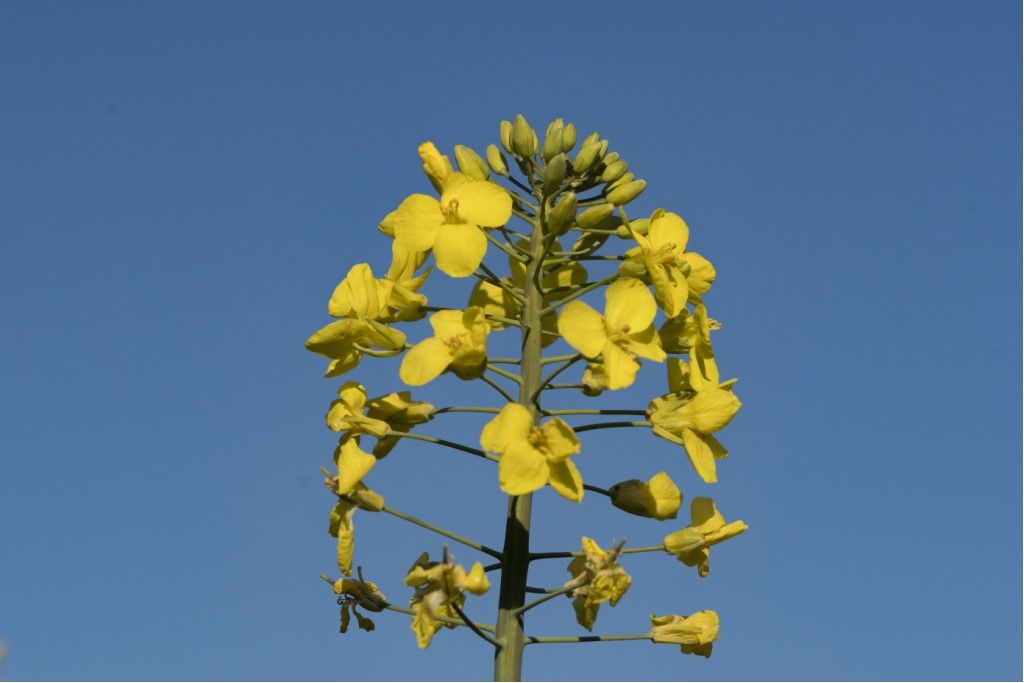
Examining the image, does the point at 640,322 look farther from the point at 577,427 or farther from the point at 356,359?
the point at 356,359

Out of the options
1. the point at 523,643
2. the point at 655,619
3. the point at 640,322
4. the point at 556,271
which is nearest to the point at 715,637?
the point at 655,619

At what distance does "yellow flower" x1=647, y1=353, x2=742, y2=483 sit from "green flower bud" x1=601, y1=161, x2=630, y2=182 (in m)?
1.29

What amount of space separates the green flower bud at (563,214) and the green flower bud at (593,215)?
29 cm

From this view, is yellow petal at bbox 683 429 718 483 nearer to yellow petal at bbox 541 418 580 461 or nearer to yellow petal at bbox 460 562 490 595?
yellow petal at bbox 541 418 580 461

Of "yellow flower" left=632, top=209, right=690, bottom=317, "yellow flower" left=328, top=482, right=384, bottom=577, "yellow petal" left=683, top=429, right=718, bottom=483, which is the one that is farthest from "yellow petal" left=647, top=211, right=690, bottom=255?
"yellow flower" left=328, top=482, right=384, bottom=577

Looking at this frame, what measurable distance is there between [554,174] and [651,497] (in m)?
1.74

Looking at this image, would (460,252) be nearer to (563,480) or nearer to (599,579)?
(563,480)

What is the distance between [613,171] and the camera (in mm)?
6270

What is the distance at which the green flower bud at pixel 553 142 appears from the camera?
630 cm

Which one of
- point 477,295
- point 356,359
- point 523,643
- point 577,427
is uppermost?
point 477,295

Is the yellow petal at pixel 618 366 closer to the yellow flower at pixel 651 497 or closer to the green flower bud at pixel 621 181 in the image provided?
the yellow flower at pixel 651 497

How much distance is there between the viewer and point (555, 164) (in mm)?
5812

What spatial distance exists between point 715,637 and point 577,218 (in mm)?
2186

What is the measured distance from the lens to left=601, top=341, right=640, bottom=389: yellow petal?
16.3 feet
